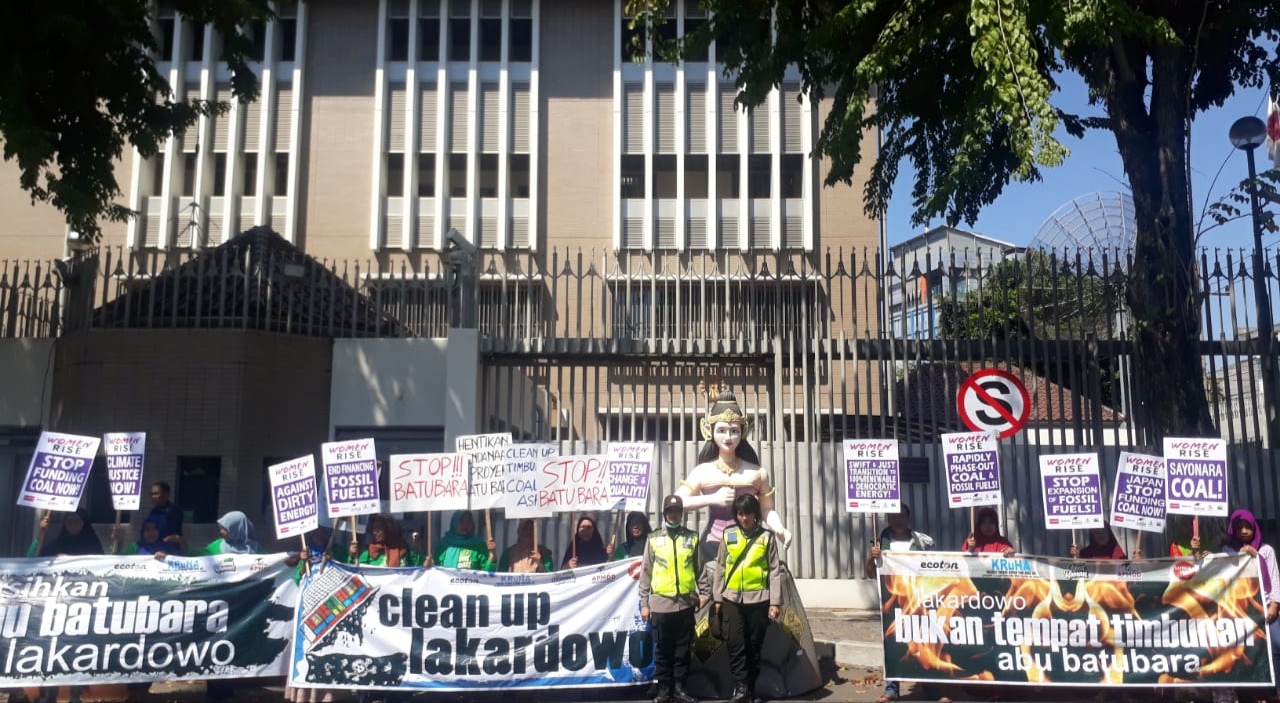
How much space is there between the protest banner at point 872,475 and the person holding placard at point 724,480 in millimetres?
701

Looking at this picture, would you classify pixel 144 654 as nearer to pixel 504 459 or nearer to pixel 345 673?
pixel 345 673

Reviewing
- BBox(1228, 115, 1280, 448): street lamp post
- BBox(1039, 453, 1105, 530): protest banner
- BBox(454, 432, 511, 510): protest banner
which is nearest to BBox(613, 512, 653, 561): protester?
BBox(454, 432, 511, 510): protest banner

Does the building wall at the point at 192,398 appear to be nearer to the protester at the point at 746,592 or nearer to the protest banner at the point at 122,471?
the protest banner at the point at 122,471

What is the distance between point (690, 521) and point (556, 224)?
15.3 m

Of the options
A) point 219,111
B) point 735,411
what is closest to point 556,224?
point 219,111

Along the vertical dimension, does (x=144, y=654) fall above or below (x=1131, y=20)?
below

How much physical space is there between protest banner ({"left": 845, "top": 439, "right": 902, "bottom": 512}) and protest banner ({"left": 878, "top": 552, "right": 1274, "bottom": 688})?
1.08 m

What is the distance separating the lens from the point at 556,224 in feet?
86.6

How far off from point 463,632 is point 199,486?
5.60 meters

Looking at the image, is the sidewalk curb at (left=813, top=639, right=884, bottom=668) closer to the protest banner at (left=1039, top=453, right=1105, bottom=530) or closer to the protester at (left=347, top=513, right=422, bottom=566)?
the protest banner at (left=1039, top=453, right=1105, bottom=530)

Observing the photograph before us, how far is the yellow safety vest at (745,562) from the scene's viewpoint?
7688mm

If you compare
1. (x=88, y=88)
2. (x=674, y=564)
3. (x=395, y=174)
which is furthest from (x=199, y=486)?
(x=395, y=174)

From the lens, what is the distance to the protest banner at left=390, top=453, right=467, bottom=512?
873 centimetres

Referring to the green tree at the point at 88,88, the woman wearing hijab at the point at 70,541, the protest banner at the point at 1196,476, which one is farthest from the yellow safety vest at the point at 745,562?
the green tree at the point at 88,88
